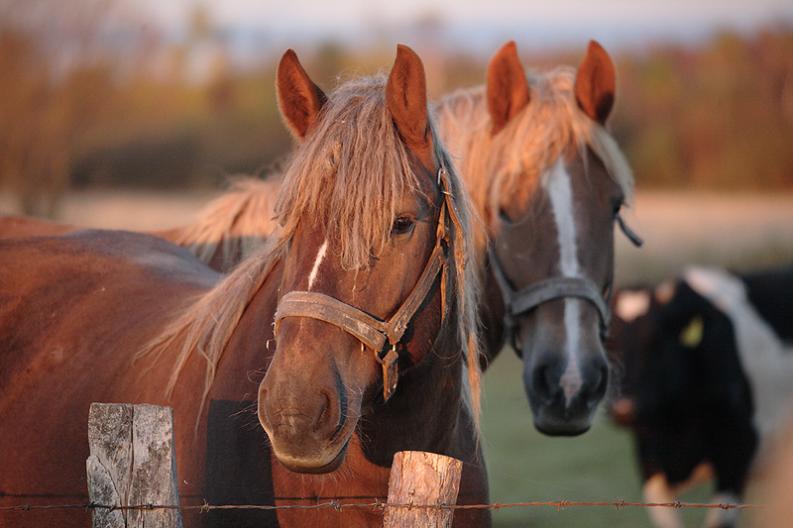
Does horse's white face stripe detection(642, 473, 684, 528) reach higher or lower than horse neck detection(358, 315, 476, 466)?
lower

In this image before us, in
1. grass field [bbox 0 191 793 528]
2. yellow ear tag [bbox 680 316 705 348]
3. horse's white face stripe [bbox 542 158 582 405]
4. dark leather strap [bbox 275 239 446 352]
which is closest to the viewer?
dark leather strap [bbox 275 239 446 352]

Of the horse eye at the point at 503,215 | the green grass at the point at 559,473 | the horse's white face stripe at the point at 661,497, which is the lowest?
the green grass at the point at 559,473

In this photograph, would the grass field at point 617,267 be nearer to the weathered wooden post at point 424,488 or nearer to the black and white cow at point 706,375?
A: the black and white cow at point 706,375

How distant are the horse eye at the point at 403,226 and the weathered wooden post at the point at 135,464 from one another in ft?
2.15

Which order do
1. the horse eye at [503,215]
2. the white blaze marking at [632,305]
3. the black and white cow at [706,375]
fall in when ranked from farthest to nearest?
1. the white blaze marking at [632,305]
2. the black and white cow at [706,375]
3. the horse eye at [503,215]

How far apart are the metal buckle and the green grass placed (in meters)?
3.82

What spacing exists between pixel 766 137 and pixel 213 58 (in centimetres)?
1100

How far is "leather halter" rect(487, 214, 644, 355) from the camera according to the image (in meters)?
3.27

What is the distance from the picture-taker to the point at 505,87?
12.2 ft

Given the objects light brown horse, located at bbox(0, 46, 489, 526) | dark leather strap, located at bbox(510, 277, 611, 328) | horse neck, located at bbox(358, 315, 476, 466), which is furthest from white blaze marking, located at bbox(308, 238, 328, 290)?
dark leather strap, located at bbox(510, 277, 611, 328)

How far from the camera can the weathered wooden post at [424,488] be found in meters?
1.88

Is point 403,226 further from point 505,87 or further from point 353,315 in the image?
point 505,87

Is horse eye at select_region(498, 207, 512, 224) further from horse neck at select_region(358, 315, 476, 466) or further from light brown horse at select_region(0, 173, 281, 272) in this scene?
horse neck at select_region(358, 315, 476, 466)

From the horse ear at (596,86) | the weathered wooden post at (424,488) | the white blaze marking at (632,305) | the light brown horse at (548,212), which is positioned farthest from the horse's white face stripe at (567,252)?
the white blaze marking at (632,305)
